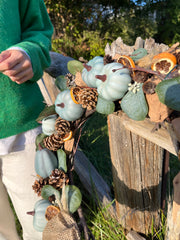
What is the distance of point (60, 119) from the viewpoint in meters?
0.72

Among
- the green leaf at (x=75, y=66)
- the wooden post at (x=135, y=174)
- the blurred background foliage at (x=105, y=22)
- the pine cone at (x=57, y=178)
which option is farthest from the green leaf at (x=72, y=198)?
the blurred background foliage at (x=105, y=22)

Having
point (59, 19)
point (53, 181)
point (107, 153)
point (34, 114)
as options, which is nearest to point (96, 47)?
point (59, 19)

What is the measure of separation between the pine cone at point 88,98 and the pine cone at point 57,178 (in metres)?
0.27

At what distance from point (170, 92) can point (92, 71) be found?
0.24 metres

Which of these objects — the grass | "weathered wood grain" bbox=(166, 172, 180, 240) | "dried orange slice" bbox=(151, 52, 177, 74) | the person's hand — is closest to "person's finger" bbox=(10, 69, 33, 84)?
the person's hand

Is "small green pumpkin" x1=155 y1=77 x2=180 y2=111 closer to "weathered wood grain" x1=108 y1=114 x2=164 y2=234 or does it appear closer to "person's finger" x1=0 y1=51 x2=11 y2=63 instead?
"weathered wood grain" x1=108 y1=114 x2=164 y2=234

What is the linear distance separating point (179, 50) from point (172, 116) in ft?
0.49

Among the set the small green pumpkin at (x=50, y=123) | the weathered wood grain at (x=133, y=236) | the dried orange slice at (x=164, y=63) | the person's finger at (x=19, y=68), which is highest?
the dried orange slice at (x=164, y=63)

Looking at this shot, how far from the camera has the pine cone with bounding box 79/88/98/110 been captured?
61cm

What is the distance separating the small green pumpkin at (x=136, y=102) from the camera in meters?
0.50

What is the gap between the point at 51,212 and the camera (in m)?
0.71

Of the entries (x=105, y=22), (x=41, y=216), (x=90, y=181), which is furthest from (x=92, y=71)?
(x=105, y=22)

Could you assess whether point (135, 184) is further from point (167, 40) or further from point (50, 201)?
point (167, 40)

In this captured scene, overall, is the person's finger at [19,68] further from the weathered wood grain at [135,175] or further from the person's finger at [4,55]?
the weathered wood grain at [135,175]
